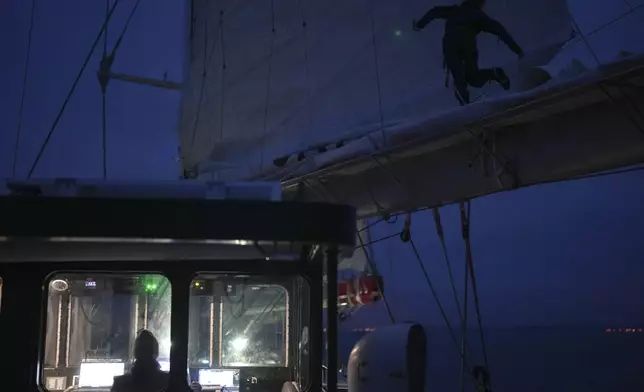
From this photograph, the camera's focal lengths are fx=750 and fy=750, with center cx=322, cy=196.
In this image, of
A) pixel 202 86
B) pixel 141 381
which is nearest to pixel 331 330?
pixel 141 381

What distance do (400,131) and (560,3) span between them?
7.46ft

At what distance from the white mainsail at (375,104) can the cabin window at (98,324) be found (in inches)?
85.9

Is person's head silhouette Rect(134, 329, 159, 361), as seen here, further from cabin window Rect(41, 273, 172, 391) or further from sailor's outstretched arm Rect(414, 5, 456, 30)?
sailor's outstretched arm Rect(414, 5, 456, 30)

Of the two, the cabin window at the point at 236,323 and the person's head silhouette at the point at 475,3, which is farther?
the person's head silhouette at the point at 475,3

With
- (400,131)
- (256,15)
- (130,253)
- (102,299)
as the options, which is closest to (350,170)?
(400,131)

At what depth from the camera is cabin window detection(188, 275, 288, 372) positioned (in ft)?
14.5

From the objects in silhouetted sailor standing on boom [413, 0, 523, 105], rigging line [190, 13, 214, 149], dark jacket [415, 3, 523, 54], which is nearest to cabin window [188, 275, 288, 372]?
silhouetted sailor standing on boom [413, 0, 523, 105]

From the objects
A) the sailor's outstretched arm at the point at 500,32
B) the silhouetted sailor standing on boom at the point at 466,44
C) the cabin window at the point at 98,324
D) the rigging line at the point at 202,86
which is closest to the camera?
the cabin window at the point at 98,324

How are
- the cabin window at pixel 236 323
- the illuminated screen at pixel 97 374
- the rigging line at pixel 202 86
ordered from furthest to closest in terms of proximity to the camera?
the rigging line at pixel 202 86, the illuminated screen at pixel 97 374, the cabin window at pixel 236 323

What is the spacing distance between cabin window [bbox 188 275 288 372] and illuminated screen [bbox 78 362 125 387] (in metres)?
0.79

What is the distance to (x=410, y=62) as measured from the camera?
7.89 metres

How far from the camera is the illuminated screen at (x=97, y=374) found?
630cm

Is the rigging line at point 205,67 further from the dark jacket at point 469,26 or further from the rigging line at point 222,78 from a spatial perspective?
the dark jacket at point 469,26

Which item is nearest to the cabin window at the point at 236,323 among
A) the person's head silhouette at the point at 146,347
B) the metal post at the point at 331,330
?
the person's head silhouette at the point at 146,347
